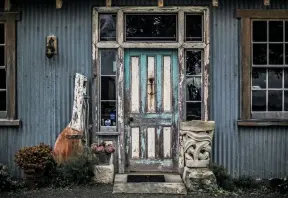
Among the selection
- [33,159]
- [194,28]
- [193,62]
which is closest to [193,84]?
[193,62]

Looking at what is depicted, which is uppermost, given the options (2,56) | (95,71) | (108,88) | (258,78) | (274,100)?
(2,56)

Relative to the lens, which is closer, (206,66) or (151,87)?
(206,66)

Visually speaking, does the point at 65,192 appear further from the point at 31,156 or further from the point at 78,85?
the point at 78,85

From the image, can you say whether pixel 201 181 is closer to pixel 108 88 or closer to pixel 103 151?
pixel 103 151

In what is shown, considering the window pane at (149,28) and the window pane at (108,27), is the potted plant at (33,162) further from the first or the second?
the window pane at (149,28)

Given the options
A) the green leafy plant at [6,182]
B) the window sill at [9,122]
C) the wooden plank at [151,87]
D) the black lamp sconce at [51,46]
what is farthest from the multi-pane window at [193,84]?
the green leafy plant at [6,182]

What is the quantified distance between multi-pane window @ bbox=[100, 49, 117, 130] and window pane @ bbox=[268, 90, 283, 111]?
3.14m

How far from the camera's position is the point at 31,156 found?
891cm

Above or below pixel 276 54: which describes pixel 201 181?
below

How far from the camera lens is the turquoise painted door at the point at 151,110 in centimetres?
1000

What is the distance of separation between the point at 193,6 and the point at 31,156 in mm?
4298

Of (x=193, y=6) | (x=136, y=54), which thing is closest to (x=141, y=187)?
(x=136, y=54)

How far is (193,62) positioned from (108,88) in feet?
5.91

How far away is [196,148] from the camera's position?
9.07 meters
